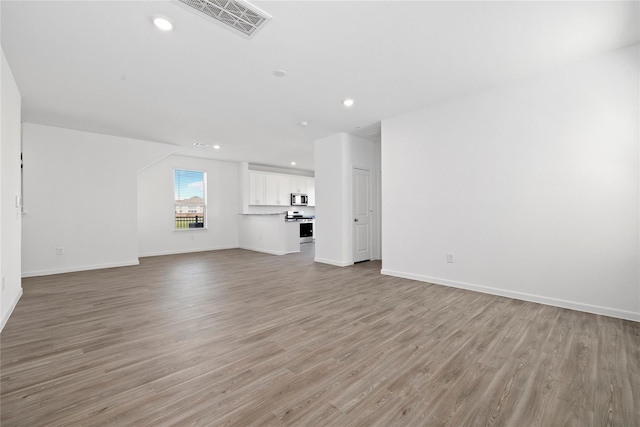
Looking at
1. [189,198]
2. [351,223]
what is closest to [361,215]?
[351,223]

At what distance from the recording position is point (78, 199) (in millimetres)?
5301

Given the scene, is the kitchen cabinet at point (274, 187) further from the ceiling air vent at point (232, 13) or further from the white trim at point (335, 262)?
the ceiling air vent at point (232, 13)

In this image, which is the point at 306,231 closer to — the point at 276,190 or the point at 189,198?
the point at 276,190

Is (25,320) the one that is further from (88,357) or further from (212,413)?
(212,413)

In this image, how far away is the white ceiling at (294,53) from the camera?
2215 millimetres

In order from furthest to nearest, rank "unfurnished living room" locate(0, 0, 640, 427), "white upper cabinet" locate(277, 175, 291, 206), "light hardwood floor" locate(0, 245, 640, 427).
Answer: "white upper cabinet" locate(277, 175, 291, 206) → "unfurnished living room" locate(0, 0, 640, 427) → "light hardwood floor" locate(0, 245, 640, 427)

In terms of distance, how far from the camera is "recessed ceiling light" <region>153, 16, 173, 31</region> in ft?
7.41

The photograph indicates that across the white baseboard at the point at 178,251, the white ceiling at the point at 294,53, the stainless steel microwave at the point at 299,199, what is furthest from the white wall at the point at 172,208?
the white ceiling at the point at 294,53

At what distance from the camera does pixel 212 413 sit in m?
1.47

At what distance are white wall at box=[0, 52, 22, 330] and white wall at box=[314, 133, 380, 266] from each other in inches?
173

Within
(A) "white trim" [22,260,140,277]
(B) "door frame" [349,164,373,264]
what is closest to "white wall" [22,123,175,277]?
(A) "white trim" [22,260,140,277]

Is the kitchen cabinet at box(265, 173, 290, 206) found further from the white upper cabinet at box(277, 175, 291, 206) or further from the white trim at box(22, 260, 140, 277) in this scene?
the white trim at box(22, 260, 140, 277)

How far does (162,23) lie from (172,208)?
19.3 feet

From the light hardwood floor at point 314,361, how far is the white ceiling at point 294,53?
266 centimetres
